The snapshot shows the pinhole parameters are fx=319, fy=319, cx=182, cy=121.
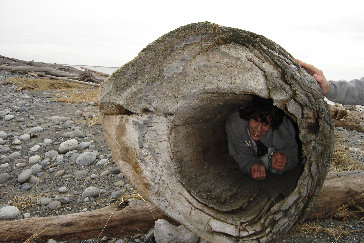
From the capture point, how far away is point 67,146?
4.42 meters

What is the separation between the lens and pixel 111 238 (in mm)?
2537

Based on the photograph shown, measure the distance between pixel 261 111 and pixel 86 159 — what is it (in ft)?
7.64

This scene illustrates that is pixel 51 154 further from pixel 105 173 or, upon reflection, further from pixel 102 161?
pixel 105 173

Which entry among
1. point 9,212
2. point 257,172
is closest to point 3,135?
point 9,212

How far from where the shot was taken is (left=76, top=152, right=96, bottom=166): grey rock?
4.05 meters

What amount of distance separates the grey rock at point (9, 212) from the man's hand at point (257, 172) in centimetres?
218

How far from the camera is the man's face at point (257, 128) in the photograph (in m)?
3.04

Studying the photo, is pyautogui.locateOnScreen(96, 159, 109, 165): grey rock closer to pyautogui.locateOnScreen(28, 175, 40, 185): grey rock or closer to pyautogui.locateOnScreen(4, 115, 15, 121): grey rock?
pyautogui.locateOnScreen(28, 175, 40, 185): grey rock

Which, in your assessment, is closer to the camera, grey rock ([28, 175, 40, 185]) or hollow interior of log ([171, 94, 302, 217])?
hollow interior of log ([171, 94, 302, 217])

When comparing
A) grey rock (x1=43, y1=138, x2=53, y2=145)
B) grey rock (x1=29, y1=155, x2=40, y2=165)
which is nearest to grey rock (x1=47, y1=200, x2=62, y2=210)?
grey rock (x1=29, y1=155, x2=40, y2=165)

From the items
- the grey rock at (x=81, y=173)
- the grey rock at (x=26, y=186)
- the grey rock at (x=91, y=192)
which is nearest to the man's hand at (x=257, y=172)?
the grey rock at (x=91, y=192)

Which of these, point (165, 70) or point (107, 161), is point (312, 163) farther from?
point (107, 161)

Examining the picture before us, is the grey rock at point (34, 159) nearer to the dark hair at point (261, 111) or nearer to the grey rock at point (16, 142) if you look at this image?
the grey rock at point (16, 142)

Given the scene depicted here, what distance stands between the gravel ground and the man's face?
3.07 ft
